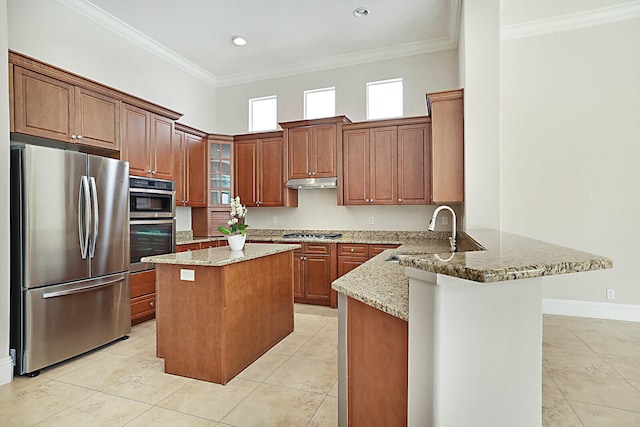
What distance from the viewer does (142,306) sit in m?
3.86

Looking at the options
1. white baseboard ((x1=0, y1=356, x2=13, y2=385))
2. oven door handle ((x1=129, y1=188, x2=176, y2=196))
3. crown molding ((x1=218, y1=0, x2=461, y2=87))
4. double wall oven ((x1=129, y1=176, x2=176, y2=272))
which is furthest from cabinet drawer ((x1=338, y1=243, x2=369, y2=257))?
white baseboard ((x1=0, y1=356, x2=13, y2=385))

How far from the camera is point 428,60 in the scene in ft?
15.7

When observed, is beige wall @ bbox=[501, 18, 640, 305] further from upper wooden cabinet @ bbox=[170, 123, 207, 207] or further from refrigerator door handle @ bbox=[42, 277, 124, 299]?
refrigerator door handle @ bbox=[42, 277, 124, 299]

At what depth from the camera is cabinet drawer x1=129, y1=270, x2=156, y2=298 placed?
3713mm

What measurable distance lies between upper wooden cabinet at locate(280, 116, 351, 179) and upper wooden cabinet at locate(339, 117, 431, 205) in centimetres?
14

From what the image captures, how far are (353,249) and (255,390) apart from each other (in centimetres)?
242

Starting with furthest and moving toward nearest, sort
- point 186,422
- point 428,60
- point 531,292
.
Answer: point 428,60 < point 186,422 < point 531,292

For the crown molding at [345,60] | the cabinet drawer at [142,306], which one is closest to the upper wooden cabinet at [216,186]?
the crown molding at [345,60]

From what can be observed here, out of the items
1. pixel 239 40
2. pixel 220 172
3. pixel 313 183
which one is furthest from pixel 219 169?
pixel 239 40

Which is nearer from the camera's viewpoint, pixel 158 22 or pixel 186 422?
pixel 186 422

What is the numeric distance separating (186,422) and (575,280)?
4.13 m

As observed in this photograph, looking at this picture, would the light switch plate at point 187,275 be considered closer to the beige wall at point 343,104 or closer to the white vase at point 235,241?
the white vase at point 235,241

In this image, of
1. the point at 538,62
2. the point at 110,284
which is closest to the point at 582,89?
the point at 538,62

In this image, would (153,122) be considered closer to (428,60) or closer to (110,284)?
(110,284)
